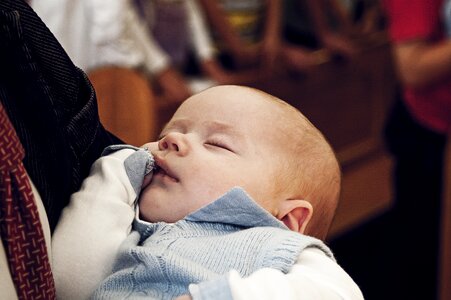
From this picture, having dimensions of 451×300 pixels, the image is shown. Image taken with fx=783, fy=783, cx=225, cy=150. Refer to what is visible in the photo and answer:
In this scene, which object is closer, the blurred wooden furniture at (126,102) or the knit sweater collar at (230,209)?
the knit sweater collar at (230,209)

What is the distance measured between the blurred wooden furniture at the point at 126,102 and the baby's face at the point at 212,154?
920mm

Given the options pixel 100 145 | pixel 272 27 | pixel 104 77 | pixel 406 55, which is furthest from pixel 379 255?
pixel 100 145

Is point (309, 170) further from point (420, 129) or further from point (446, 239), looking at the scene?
point (446, 239)

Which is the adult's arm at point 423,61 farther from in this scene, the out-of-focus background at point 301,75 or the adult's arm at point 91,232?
the adult's arm at point 91,232

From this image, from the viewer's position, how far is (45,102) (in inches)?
29.2

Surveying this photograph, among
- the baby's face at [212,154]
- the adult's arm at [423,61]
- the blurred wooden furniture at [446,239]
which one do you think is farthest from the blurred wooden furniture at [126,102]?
the baby's face at [212,154]

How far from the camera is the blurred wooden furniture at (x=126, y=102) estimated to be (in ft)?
6.31

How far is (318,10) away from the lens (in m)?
3.75

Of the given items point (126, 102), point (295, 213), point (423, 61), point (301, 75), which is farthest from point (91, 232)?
point (301, 75)

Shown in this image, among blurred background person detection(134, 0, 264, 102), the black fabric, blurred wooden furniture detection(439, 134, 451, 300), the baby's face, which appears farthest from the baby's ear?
blurred background person detection(134, 0, 264, 102)

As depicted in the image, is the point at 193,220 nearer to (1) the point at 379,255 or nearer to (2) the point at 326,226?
(2) the point at 326,226

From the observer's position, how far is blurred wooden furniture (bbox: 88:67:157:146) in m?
1.92

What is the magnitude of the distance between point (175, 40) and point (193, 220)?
A: 2.25 metres

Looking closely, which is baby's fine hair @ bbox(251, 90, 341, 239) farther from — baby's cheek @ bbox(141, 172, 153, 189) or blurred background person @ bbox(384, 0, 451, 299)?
blurred background person @ bbox(384, 0, 451, 299)
